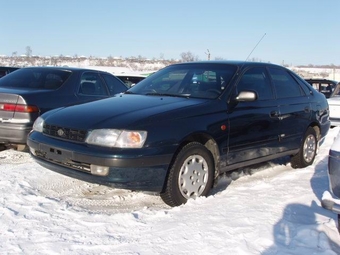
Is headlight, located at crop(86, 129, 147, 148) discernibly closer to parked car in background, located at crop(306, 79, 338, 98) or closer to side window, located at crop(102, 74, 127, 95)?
side window, located at crop(102, 74, 127, 95)

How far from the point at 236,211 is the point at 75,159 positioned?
1618 mm

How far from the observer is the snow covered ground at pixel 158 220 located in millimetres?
3023

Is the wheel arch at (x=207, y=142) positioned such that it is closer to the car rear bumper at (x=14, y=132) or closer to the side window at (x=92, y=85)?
the car rear bumper at (x=14, y=132)

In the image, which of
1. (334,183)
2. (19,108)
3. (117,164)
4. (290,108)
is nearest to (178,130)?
(117,164)

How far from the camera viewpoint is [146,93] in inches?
196

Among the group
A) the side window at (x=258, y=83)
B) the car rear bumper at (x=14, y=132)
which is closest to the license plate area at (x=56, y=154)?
the car rear bumper at (x=14, y=132)

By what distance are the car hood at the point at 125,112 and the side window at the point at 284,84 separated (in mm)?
1537

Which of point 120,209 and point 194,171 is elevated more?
point 194,171

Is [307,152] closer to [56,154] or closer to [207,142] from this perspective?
[207,142]

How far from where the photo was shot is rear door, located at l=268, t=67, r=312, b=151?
5.37 metres

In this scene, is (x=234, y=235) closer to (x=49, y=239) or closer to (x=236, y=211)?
(x=236, y=211)

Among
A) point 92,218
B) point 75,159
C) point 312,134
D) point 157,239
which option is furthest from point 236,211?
point 312,134

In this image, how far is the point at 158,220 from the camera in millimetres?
3553

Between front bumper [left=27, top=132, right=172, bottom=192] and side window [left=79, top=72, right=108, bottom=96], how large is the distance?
8.77ft
